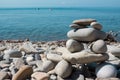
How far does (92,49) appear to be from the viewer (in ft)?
26.2

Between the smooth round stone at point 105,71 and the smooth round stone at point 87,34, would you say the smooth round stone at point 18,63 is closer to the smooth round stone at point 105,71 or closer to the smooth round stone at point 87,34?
the smooth round stone at point 87,34

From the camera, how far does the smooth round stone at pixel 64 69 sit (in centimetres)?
791

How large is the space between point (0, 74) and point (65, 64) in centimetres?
171

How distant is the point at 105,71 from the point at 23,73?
2.09 m

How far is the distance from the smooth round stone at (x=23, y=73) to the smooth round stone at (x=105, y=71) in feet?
5.76

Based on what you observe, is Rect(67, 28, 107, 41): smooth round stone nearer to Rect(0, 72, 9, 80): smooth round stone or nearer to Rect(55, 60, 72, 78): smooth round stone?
Rect(55, 60, 72, 78): smooth round stone

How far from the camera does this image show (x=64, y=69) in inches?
311

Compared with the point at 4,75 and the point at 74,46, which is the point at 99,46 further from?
the point at 4,75

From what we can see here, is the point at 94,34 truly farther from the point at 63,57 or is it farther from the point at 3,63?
the point at 3,63

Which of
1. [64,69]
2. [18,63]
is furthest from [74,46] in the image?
[18,63]

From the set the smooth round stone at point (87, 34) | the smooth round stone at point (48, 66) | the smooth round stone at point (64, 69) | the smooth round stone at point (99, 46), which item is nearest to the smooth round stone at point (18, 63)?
the smooth round stone at point (48, 66)

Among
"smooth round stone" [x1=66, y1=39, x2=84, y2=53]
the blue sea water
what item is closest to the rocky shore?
"smooth round stone" [x1=66, y1=39, x2=84, y2=53]

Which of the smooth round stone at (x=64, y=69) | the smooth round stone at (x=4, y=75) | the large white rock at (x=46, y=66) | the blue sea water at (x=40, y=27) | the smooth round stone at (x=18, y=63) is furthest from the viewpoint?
the blue sea water at (x=40, y=27)

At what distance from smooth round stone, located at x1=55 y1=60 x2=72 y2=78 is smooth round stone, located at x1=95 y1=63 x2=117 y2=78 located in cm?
70
